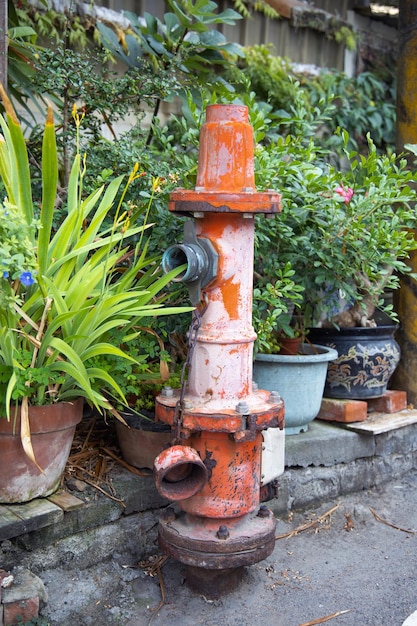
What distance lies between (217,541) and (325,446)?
1.17 metres

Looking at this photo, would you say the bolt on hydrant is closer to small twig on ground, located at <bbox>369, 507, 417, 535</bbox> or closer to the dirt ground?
the dirt ground

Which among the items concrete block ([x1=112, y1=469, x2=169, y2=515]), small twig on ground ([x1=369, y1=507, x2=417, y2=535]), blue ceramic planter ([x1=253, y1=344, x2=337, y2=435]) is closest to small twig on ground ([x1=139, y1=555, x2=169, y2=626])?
Answer: concrete block ([x1=112, y1=469, x2=169, y2=515])

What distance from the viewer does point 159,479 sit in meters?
2.14

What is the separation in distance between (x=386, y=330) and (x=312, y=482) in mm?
895

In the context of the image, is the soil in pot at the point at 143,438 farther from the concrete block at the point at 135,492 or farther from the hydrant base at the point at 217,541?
the hydrant base at the point at 217,541

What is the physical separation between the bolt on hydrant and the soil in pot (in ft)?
0.83

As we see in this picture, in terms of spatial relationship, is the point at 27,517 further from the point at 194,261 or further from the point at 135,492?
the point at 194,261

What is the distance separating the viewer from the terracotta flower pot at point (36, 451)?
2203 mm

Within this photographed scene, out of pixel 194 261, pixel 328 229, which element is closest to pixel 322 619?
pixel 194 261

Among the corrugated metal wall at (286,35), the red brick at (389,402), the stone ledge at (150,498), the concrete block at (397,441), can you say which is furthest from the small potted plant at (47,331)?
the corrugated metal wall at (286,35)

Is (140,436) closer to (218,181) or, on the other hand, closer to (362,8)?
(218,181)

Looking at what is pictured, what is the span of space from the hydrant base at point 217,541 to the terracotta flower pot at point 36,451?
1.42 feet

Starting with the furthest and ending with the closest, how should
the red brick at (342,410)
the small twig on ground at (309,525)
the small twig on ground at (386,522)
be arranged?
1. the red brick at (342,410)
2. the small twig on ground at (386,522)
3. the small twig on ground at (309,525)

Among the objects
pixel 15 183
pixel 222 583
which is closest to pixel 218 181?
pixel 15 183
